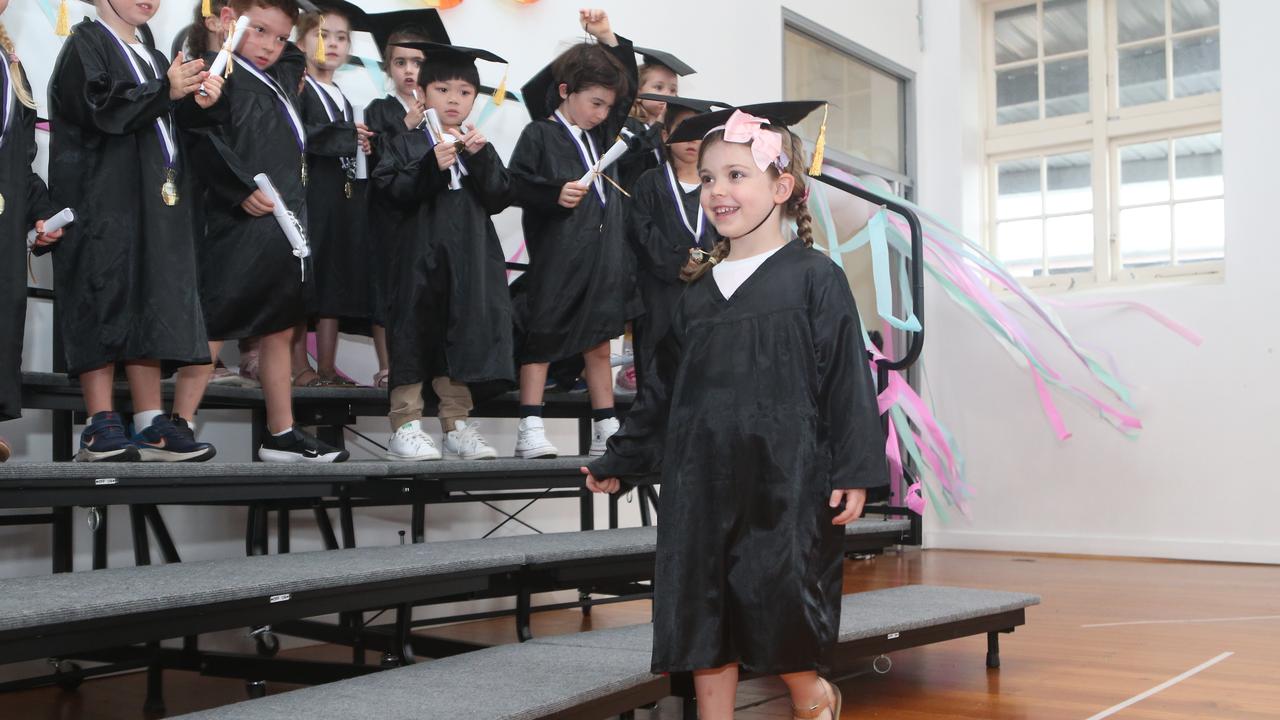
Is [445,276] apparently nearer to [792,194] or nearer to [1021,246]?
[792,194]

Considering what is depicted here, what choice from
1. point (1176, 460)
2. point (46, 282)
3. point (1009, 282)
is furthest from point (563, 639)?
point (1176, 460)

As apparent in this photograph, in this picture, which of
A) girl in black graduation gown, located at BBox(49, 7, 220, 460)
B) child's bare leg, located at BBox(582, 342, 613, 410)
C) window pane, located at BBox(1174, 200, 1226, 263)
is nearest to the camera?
girl in black graduation gown, located at BBox(49, 7, 220, 460)

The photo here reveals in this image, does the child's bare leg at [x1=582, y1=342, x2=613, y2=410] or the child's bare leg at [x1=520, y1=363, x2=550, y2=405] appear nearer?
the child's bare leg at [x1=520, y1=363, x2=550, y2=405]

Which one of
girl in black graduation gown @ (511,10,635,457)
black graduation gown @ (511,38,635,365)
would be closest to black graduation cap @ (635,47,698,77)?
girl in black graduation gown @ (511,10,635,457)

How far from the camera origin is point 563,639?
282cm

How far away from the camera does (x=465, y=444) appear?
3.53m

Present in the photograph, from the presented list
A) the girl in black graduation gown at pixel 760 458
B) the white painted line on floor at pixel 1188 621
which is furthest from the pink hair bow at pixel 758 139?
the white painted line on floor at pixel 1188 621

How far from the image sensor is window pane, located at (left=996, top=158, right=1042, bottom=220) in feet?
25.1

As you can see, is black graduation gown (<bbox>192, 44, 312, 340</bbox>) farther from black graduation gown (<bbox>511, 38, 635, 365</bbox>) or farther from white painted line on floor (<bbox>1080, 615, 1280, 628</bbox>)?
white painted line on floor (<bbox>1080, 615, 1280, 628</bbox>)

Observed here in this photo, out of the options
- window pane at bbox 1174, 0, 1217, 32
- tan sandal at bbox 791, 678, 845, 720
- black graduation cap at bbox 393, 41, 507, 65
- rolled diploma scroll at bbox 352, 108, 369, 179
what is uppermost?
window pane at bbox 1174, 0, 1217, 32

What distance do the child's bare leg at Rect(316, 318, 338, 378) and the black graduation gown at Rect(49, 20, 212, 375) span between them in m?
0.99

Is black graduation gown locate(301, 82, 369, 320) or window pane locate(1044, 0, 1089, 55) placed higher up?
window pane locate(1044, 0, 1089, 55)

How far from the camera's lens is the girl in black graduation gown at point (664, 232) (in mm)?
3855

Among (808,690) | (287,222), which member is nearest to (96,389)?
(287,222)
